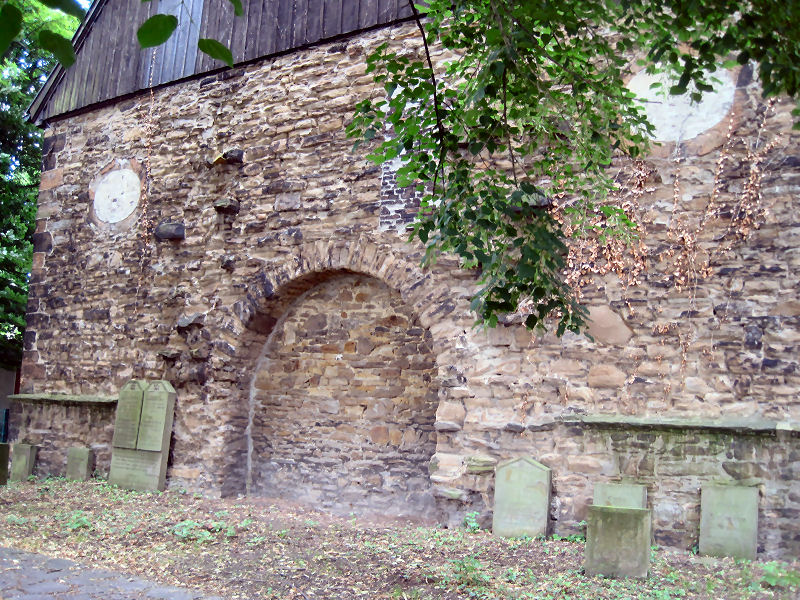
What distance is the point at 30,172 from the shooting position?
14906 mm

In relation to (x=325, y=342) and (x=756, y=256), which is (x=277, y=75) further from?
(x=756, y=256)

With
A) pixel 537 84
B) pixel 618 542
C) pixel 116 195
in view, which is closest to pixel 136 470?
pixel 116 195

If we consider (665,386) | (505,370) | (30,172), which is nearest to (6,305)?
(30,172)

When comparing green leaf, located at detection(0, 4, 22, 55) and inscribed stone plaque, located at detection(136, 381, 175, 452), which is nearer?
green leaf, located at detection(0, 4, 22, 55)

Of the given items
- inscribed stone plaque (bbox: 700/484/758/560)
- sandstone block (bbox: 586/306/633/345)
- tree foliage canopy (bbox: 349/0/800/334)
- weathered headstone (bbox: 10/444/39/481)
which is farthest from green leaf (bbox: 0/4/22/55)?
weathered headstone (bbox: 10/444/39/481)

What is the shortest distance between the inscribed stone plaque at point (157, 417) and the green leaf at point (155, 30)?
704 centimetres

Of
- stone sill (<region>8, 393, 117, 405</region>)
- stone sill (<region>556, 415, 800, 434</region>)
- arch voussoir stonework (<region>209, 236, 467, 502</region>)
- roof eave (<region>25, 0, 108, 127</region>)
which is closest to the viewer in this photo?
stone sill (<region>556, 415, 800, 434</region>)

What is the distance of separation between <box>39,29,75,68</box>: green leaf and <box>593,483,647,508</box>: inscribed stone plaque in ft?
17.7

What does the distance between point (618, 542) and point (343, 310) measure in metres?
4.32

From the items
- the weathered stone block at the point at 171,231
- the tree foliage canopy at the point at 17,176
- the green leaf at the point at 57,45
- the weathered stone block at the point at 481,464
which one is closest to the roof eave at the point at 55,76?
the tree foliage canopy at the point at 17,176

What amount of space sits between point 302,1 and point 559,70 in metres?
5.66

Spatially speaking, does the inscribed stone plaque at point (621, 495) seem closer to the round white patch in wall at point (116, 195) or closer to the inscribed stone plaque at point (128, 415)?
the inscribed stone plaque at point (128, 415)

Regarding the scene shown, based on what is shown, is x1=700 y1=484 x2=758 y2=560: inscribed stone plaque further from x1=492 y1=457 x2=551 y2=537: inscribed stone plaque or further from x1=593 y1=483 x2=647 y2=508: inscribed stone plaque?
x1=492 y1=457 x2=551 y2=537: inscribed stone plaque

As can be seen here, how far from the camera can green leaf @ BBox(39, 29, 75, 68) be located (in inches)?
93.7
